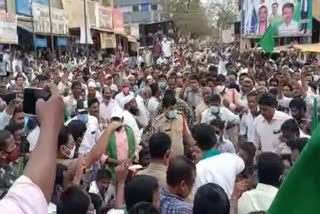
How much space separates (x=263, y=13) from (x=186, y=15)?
122 feet

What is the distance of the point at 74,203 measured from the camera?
304 centimetres

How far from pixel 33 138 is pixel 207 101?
255 cm

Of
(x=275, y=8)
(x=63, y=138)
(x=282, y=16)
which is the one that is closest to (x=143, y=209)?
(x=63, y=138)

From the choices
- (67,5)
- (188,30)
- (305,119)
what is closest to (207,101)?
(305,119)

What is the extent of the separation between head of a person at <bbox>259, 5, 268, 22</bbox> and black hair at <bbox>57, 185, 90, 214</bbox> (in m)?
25.8

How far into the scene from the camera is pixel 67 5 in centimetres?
2948

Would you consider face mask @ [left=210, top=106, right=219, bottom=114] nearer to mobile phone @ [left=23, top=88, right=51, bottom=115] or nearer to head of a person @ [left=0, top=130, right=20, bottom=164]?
head of a person @ [left=0, top=130, right=20, bottom=164]

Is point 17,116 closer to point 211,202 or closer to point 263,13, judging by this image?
point 211,202

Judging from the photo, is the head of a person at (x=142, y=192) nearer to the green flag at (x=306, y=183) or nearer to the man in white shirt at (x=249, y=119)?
the green flag at (x=306, y=183)

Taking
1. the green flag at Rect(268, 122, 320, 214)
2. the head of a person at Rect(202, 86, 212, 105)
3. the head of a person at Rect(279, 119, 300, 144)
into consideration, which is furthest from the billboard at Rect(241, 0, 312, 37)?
the green flag at Rect(268, 122, 320, 214)

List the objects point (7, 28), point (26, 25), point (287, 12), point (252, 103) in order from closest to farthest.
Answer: point (252, 103) < point (7, 28) < point (26, 25) < point (287, 12)

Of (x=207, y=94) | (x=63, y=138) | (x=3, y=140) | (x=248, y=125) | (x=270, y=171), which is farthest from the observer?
(x=207, y=94)

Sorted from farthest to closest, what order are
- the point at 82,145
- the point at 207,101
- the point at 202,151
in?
the point at 207,101
the point at 82,145
the point at 202,151

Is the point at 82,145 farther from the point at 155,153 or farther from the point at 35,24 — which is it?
the point at 35,24
